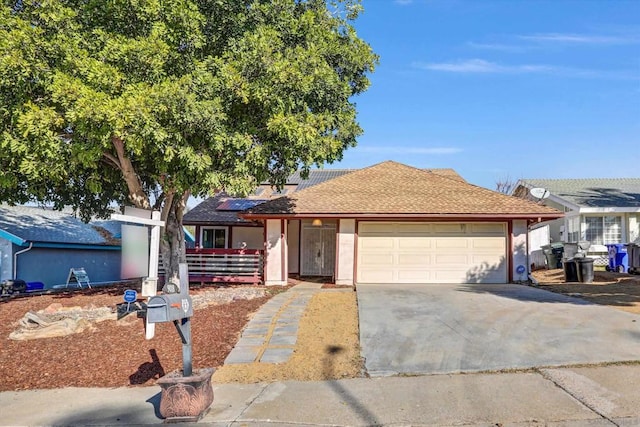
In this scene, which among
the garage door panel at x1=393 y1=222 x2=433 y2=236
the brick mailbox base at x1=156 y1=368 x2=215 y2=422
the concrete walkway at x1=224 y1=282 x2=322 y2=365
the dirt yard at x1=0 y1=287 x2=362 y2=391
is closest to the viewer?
the brick mailbox base at x1=156 y1=368 x2=215 y2=422

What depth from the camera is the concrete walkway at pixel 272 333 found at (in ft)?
25.6

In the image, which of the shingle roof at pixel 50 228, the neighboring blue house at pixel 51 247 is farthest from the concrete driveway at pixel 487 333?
the shingle roof at pixel 50 228

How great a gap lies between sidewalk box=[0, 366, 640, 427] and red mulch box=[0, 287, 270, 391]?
446mm

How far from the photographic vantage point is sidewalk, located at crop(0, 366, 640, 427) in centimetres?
517

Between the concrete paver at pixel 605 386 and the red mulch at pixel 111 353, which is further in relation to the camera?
the red mulch at pixel 111 353

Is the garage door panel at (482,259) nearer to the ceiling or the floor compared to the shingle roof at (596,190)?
nearer to the floor

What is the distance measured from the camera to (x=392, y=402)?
571 cm

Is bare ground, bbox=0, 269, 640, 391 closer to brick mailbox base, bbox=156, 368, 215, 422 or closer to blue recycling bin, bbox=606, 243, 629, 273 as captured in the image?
brick mailbox base, bbox=156, 368, 215, 422

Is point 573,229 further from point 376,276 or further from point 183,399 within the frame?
point 183,399

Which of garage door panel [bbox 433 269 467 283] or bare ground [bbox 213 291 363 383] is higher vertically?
garage door panel [bbox 433 269 467 283]

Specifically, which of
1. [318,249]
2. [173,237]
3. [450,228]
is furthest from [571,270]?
[173,237]

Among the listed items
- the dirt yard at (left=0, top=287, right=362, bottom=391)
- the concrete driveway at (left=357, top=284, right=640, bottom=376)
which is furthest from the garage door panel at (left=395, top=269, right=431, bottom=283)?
the dirt yard at (left=0, top=287, right=362, bottom=391)

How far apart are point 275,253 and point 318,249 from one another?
375cm

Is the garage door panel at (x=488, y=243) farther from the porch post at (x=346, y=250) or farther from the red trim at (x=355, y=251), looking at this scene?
the porch post at (x=346, y=250)
